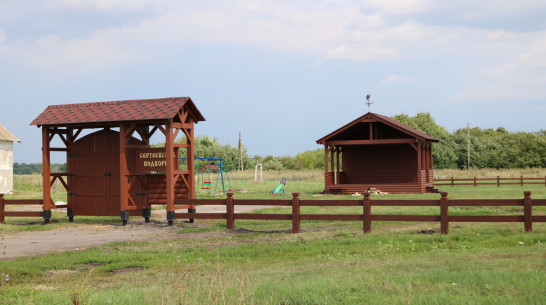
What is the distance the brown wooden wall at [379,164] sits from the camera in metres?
38.9

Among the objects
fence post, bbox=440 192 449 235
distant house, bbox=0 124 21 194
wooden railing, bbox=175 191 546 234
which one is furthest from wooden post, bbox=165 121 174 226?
distant house, bbox=0 124 21 194

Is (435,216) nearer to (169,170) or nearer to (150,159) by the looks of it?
(169,170)

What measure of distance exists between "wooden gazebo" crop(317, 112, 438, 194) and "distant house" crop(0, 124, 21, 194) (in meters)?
24.1

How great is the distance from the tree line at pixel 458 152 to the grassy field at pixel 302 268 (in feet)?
153

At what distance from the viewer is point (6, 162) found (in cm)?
4578

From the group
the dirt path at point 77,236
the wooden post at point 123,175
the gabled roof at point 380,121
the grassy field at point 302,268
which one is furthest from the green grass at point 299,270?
the gabled roof at point 380,121

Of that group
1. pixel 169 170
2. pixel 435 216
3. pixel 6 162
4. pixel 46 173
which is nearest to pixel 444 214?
pixel 435 216

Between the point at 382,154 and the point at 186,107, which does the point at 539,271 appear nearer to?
the point at 186,107

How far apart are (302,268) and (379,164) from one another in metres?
29.8

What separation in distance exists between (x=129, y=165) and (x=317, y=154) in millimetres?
76506

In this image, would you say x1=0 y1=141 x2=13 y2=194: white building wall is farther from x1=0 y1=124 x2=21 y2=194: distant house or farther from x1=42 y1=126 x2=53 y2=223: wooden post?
x1=42 y1=126 x2=53 y2=223: wooden post

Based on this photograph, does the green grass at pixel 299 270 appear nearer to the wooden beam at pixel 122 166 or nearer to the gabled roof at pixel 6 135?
the wooden beam at pixel 122 166

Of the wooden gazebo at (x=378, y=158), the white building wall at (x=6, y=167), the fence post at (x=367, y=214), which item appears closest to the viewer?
the fence post at (x=367, y=214)

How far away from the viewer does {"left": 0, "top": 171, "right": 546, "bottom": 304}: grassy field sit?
743 cm
